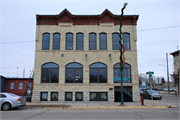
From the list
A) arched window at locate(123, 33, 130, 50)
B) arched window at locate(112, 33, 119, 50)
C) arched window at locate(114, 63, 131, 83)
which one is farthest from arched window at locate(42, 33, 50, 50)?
arched window at locate(123, 33, 130, 50)

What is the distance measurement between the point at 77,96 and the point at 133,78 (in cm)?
680

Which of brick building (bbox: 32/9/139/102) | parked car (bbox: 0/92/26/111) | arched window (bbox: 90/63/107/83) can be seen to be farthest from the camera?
arched window (bbox: 90/63/107/83)

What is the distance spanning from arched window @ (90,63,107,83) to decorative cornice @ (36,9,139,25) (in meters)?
5.23

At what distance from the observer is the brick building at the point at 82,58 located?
19828 mm

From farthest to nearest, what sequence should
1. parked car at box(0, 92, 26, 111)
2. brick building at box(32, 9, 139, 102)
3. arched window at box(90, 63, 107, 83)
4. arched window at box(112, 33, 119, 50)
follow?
arched window at box(112, 33, 119, 50) → arched window at box(90, 63, 107, 83) → brick building at box(32, 9, 139, 102) → parked car at box(0, 92, 26, 111)

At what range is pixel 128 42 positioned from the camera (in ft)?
68.2

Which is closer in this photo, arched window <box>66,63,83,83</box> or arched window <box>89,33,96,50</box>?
arched window <box>66,63,83,83</box>

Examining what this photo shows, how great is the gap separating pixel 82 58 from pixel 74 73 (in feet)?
6.53

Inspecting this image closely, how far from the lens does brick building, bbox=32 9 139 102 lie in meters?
19.8

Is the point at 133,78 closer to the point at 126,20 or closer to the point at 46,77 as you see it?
the point at 126,20

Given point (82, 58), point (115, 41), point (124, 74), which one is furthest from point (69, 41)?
point (124, 74)

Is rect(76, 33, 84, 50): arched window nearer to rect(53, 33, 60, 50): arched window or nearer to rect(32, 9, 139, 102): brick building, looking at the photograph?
rect(32, 9, 139, 102): brick building

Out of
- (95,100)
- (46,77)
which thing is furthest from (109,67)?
(46,77)

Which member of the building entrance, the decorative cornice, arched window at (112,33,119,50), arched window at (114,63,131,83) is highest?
the decorative cornice
